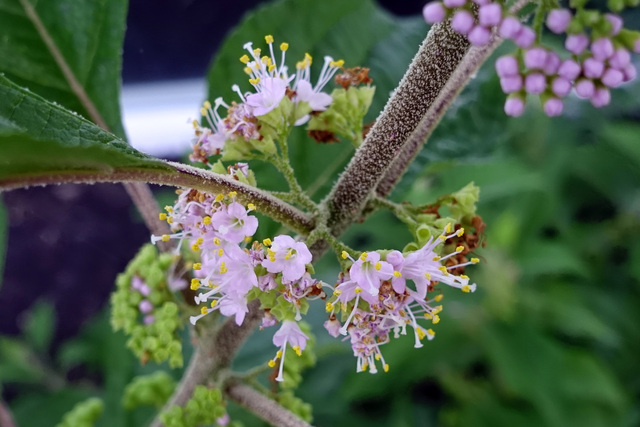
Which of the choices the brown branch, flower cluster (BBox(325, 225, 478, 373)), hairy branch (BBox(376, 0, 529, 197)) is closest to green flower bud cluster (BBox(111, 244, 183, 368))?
the brown branch

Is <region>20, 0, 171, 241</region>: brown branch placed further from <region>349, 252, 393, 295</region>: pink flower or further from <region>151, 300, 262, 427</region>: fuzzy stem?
<region>349, 252, 393, 295</region>: pink flower

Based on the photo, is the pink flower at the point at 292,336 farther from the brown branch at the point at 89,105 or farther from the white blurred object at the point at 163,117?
the white blurred object at the point at 163,117

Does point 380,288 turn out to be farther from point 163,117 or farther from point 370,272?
point 163,117

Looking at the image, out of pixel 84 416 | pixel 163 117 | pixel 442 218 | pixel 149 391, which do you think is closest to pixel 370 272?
pixel 442 218

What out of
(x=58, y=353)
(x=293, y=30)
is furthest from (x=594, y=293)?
(x=58, y=353)

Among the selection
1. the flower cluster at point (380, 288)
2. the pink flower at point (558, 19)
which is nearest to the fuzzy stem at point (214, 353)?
the flower cluster at point (380, 288)
